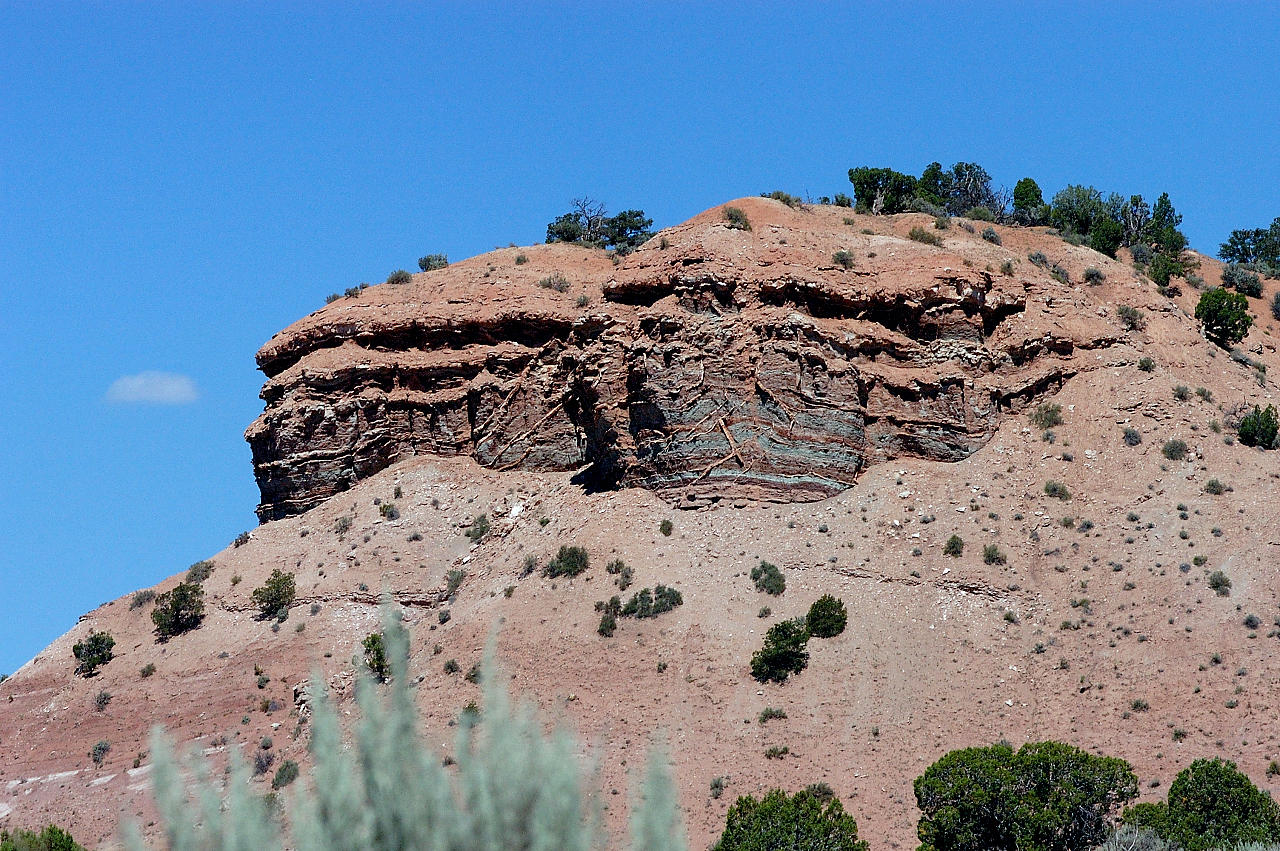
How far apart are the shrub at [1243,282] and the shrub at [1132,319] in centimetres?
1253

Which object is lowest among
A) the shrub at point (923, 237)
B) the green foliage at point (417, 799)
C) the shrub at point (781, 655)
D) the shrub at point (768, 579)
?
the green foliage at point (417, 799)

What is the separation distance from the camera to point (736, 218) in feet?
166

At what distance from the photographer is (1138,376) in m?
42.8

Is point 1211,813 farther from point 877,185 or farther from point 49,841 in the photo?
point 877,185

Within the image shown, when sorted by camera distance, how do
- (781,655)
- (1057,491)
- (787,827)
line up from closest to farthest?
(787,827) → (781,655) → (1057,491)

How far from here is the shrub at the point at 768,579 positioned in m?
36.9

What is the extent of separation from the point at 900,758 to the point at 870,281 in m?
18.6

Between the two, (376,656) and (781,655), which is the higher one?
(376,656)

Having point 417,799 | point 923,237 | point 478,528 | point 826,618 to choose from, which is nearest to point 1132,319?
point 923,237

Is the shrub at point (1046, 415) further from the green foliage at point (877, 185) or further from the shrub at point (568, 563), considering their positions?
the green foliage at point (877, 185)

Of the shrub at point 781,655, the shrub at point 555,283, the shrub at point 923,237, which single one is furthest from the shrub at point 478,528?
the shrub at point 923,237

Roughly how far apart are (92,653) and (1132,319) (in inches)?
1315

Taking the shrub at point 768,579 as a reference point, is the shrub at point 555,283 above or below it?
above

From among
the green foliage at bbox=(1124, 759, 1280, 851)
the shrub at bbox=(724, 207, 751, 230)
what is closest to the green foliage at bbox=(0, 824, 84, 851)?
the green foliage at bbox=(1124, 759, 1280, 851)
